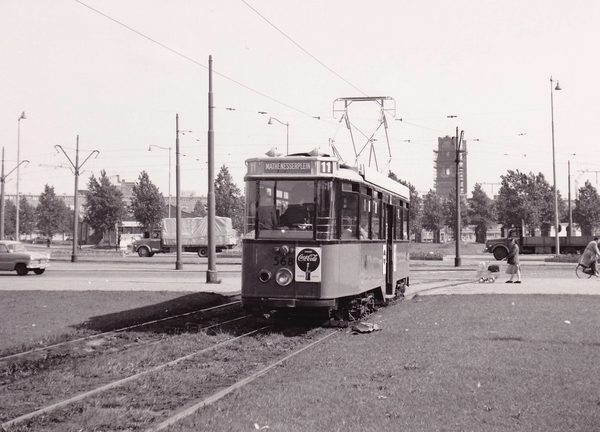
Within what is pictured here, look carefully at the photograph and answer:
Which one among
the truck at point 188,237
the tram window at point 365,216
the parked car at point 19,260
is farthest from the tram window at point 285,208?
the truck at point 188,237

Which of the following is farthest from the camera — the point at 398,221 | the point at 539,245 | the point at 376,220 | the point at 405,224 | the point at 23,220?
the point at 23,220

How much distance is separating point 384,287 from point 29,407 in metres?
10.00

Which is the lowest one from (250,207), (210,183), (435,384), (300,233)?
(435,384)

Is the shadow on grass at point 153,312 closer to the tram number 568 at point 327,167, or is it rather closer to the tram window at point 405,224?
the tram number 568 at point 327,167

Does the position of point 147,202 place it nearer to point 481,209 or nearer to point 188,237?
point 188,237

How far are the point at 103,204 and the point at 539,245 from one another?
39.4 m

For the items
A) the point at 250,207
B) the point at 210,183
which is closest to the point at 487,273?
the point at 210,183

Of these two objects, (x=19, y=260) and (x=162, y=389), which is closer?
(x=162, y=389)

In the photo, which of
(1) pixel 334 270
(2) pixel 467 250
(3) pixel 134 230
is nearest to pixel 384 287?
(1) pixel 334 270

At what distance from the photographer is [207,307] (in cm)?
1717

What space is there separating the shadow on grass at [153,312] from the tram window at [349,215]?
3.93 metres

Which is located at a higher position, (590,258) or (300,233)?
(300,233)

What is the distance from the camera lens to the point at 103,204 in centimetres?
6606

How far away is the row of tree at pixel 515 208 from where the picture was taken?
57781mm
